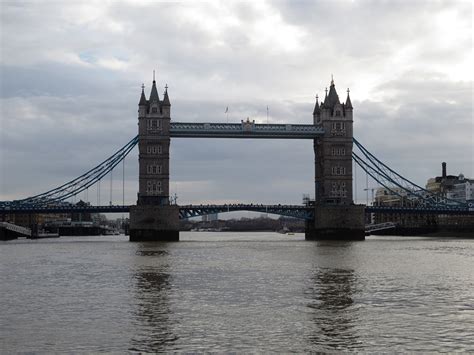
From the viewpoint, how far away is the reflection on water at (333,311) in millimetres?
20625

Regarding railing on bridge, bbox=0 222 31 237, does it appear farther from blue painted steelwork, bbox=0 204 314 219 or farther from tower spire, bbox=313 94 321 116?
tower spire, bbox=313 94 321 116

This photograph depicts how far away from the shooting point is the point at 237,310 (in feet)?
84.9

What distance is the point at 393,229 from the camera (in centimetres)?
16738

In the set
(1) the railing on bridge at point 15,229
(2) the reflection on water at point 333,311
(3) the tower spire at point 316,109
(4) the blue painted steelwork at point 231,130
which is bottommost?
(2) the reflection on water at point 333,311

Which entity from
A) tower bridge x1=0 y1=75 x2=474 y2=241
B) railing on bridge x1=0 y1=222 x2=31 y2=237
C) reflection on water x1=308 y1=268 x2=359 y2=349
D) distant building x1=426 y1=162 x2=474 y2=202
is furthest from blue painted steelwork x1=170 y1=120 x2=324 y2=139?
distant building x1=426 y1=162 x2=474 y2=202

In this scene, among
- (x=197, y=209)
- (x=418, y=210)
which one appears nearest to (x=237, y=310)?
(x=197, y=209)

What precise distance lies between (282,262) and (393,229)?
120 meters

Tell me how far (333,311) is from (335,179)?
8362cm

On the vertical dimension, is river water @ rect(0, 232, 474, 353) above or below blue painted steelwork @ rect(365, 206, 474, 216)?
below

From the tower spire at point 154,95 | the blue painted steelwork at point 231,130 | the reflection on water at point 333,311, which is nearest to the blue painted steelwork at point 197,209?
the blue painted steelwork at point 231,130

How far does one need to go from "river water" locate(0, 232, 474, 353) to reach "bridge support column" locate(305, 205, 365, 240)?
61.3 meters

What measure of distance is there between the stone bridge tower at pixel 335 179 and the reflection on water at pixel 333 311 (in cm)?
6586

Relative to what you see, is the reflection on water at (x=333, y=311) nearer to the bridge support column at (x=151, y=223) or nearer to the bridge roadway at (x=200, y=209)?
the bridge support column at (x=151, y=223)

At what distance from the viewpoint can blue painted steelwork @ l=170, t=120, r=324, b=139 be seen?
10312cm
